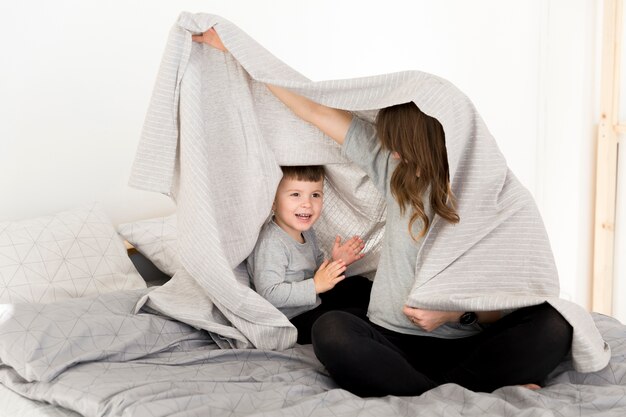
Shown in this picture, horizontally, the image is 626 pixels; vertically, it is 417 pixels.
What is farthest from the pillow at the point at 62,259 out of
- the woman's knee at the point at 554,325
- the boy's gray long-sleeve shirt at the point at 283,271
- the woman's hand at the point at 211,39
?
the woman's knee at the point at 554,325

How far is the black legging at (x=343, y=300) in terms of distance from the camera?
2037 millimetres

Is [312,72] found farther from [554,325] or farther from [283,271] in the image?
[554,325]

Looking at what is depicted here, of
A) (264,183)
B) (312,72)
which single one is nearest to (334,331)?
(264,183)

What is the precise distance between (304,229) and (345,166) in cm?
20

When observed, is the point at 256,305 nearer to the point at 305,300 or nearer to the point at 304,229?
the point at 305,300

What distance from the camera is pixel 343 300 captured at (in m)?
2.18

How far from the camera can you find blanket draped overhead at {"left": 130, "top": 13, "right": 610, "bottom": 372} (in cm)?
178

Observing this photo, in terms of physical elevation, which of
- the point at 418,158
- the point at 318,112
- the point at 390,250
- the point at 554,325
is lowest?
the point at 554,325

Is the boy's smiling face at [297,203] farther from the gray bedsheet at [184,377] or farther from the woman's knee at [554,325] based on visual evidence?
the woman's knee at [554,325]

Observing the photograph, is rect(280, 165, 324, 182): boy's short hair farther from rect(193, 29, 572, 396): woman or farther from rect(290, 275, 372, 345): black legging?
rect(290, 275, 372, 345): black legging

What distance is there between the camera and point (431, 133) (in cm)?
181

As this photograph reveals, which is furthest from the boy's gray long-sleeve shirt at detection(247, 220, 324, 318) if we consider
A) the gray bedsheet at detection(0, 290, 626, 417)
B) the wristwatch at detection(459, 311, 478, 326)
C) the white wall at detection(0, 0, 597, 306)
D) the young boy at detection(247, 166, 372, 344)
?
the white wall at detection(0, 0, 597, 306)

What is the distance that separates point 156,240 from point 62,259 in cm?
31

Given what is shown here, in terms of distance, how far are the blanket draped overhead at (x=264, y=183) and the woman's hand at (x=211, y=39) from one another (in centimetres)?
2
